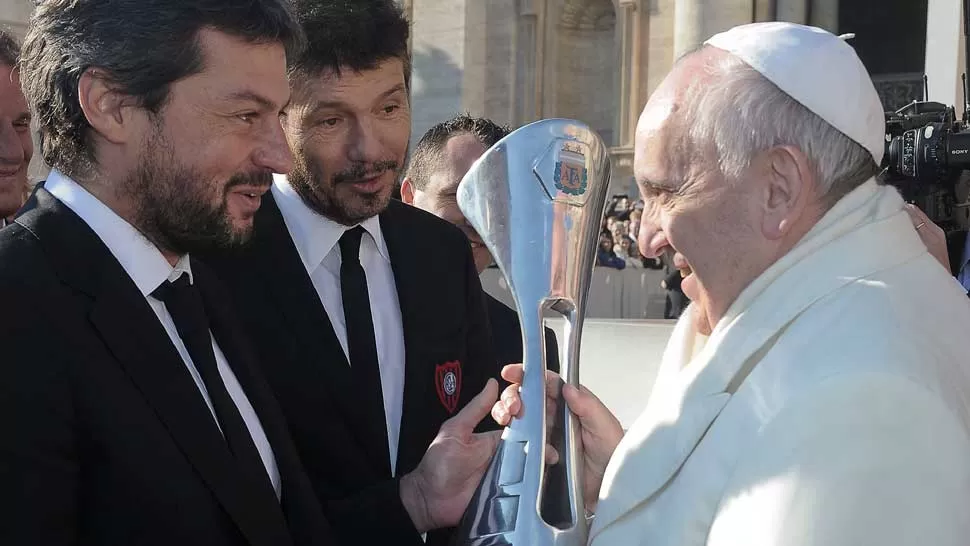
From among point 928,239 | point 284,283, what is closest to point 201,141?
point 284,283

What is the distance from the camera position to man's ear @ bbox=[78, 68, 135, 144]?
186cm

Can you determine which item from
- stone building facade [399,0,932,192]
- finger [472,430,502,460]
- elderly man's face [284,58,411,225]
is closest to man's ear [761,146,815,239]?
finger [472,430,502,460]

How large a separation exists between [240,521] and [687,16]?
45.0 ft

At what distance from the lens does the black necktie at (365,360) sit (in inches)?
89.7

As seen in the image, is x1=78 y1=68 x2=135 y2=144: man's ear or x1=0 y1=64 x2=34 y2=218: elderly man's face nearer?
x1=78 y1=68 x2=135 y2=144: man's ear

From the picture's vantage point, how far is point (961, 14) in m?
7.27

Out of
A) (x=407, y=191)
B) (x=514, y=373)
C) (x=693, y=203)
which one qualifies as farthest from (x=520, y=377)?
(x=407, y=191)

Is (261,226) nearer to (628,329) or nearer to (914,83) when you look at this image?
(628,329)

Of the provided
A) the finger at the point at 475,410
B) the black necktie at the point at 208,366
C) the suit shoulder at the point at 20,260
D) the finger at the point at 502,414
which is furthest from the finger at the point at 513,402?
the suit shoulder at the point at 20,260

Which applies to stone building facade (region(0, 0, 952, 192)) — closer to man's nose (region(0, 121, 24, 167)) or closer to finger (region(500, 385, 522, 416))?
man's nose (region(0, 121, 24, 167))

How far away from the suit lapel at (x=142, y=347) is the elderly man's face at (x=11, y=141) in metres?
1.50

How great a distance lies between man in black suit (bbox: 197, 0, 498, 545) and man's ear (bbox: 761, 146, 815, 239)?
2.20 ft

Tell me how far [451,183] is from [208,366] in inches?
78.6

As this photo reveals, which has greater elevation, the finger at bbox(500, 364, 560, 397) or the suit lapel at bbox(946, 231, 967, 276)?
the finger at bbox(500, 364, 560, 397)
